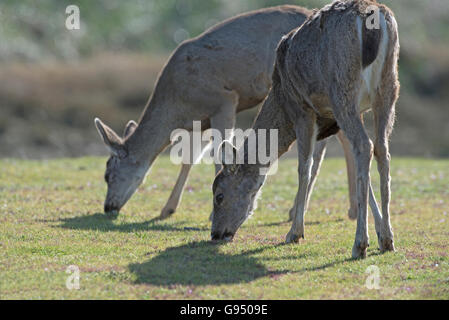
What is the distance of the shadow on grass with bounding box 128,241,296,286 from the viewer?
6.96 meters

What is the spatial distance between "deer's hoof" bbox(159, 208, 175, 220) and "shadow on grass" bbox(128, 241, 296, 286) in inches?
101

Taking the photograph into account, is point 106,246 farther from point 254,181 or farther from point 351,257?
point 351,257

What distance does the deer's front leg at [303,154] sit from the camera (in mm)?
8578

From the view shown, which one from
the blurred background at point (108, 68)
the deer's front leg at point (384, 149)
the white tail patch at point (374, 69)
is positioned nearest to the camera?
→ the white tail patch at point (374, 69)

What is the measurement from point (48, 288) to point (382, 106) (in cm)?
389

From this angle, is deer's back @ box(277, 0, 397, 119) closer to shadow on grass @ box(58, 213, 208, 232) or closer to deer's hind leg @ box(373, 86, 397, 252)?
deer's hind leg @ box(373, 86, 397, 252)

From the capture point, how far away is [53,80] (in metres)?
29.7

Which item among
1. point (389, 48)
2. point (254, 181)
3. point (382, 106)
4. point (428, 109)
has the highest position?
point (389, 48)

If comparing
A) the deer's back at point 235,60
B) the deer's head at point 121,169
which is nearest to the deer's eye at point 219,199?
the deer's head at point 121,169

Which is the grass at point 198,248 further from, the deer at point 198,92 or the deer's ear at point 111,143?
the deer's ear at point 111,143

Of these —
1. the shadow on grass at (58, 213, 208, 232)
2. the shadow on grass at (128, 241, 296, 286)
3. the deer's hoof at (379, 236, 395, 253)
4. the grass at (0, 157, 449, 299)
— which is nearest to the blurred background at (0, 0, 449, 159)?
the grass at (0, 157, 449, 299)

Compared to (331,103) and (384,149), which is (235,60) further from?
(384,149)

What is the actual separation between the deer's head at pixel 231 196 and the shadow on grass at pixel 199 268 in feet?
1.61
